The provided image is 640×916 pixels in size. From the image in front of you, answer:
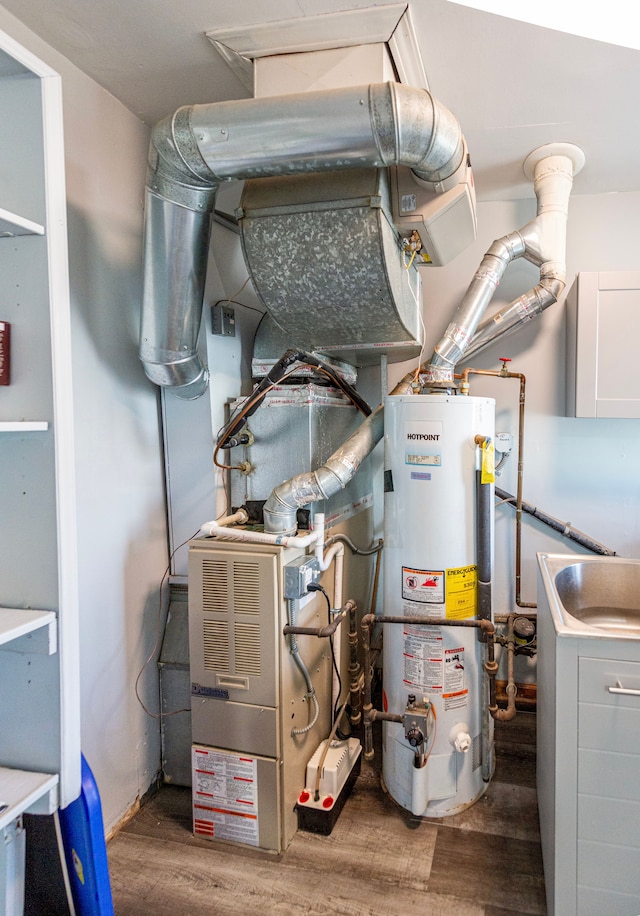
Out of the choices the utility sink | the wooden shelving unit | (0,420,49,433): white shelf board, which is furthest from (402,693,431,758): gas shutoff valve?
(0,420,49,433): white shelf board

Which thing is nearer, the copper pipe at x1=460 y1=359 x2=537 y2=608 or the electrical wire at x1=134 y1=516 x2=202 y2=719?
the electrical wire at x1=134 y1=516 x2=202 y2=719

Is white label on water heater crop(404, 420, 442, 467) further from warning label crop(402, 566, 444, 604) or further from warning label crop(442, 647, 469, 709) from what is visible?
warning label crop(442, 647, 469, 709)

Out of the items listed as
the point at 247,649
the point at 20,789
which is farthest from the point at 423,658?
the point at 20,789

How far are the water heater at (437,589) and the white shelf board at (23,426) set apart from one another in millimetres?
1245

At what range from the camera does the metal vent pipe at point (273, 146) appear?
4.66ft

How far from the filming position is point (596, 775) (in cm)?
146

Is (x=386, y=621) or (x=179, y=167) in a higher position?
(x=179, y=167)

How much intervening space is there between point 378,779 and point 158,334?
1927 millimetres

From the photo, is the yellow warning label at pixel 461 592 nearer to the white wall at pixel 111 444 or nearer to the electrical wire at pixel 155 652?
the electrical wire at pixel 155 652

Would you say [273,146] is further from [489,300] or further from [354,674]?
[354,674]

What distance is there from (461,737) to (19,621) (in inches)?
62.3

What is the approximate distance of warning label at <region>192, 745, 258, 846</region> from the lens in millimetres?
1904

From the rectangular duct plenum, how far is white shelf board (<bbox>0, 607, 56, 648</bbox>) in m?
1.21

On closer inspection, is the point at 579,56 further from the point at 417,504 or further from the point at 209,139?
the point at 417,504
